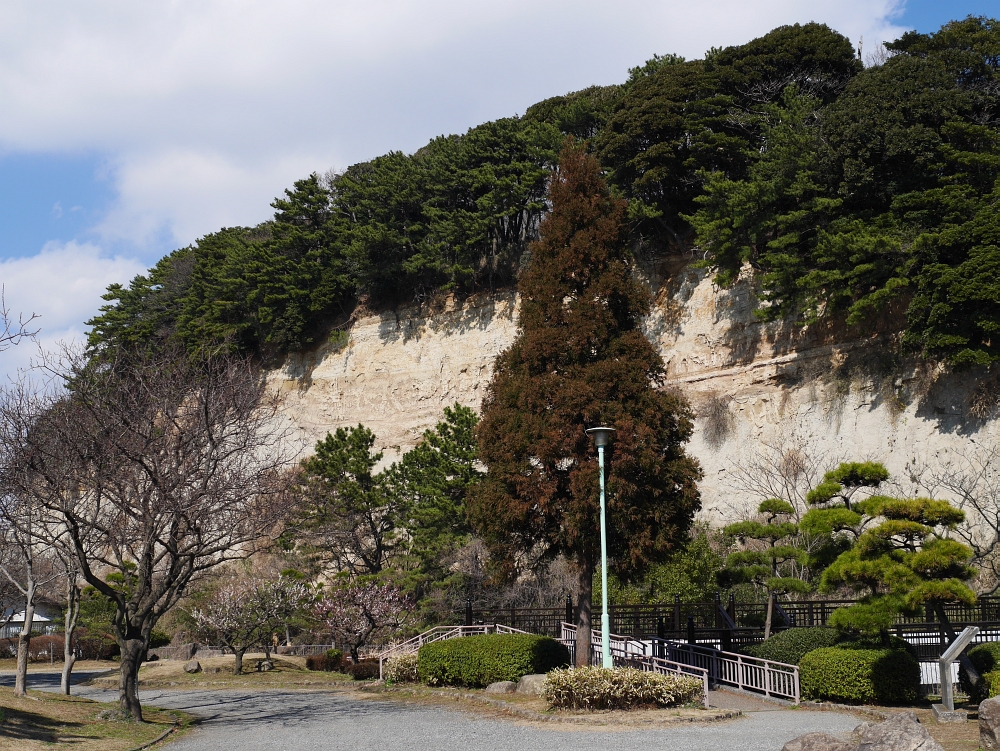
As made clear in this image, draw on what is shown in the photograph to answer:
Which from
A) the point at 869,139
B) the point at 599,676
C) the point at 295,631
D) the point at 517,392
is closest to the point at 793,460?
the point at 869,139

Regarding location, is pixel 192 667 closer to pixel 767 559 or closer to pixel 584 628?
→ pixel 584 628

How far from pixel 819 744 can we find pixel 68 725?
11.8 m

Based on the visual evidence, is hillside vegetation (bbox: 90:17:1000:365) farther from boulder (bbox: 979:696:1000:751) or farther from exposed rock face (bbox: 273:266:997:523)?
boulder (bbox: 979:696:1000:751)

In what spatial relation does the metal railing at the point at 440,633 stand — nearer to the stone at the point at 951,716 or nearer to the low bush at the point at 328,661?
the low bush at the point at 328,661

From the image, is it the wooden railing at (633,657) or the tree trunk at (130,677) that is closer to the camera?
the tree trunk at (130,677)

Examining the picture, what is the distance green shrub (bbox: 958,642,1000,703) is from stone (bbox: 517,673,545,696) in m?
8.06

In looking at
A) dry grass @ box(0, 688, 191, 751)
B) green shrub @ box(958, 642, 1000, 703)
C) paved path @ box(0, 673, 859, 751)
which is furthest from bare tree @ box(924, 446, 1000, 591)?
dry grass @ box(0, 688, 191, 751)

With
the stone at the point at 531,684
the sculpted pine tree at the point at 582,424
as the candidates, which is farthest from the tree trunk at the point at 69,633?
the stone at the point at 531,684

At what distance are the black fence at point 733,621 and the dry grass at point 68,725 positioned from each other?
10.6 meters

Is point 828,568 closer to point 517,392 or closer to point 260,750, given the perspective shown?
point 517,392

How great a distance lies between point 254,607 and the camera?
109 feet

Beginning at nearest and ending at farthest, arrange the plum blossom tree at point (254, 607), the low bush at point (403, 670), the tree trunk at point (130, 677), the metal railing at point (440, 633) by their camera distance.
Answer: the tree trunk at point (130, 677) < the low bush at point (403, 670) < the metal railing at point (440, 633) < the plum blossom tree at point (254, 607)

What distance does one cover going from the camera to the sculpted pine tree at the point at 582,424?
1947 centimetres

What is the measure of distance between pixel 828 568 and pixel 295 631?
2737 centimetres
